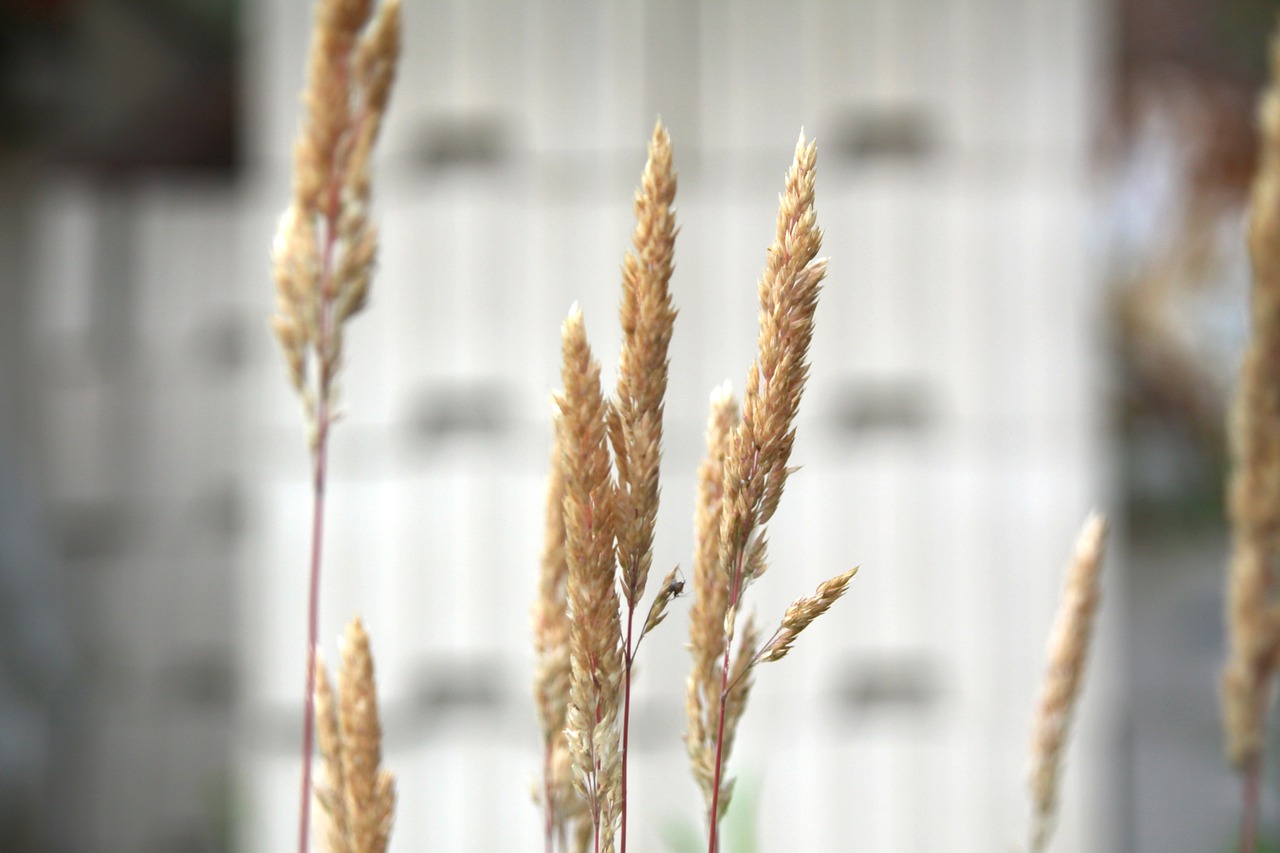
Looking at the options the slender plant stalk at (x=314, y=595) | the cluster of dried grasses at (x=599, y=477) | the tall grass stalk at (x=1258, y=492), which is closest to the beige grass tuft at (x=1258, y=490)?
the tall grass stalk at (x=1258, y=492)

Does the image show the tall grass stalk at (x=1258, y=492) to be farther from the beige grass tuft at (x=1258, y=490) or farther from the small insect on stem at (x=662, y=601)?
the small insect on stem at (x=662, y=601)

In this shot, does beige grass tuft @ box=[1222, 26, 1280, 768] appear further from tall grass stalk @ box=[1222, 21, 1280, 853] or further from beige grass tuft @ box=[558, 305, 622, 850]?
beige grass tuft @ box=[558, 305, 622, 850]

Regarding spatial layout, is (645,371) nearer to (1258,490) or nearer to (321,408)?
(321,408)

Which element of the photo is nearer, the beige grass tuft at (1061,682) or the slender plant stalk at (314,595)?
the slender plant stalk at (314,595)

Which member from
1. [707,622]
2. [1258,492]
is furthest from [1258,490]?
[707,622]

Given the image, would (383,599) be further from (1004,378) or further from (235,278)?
(235,278)
